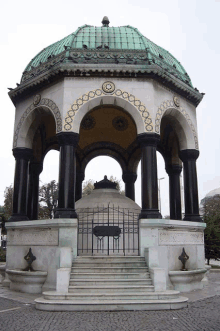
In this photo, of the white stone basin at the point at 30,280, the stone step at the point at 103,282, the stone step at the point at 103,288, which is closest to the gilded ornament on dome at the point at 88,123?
→ the white stone basin at the point at 30,280

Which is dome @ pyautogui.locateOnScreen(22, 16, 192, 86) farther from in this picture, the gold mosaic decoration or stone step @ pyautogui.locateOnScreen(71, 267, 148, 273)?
stone step @ pyautogui.locateOnScreen(71, 267, 148, 273)

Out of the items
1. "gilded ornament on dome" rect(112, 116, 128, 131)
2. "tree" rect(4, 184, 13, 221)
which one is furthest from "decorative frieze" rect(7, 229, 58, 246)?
"tree" rect(4, 184, 13, 221)

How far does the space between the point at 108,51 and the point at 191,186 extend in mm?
6452

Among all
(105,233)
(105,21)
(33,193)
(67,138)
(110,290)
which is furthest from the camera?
(105,21)

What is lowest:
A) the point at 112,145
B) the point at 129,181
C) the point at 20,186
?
the point at 20,186

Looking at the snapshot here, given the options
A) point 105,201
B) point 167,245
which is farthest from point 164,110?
point 167,245

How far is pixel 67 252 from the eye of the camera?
10.5m

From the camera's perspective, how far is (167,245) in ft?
38.4

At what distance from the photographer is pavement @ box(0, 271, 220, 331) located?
6.92 m

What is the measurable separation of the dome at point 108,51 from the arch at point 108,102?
1231 mm

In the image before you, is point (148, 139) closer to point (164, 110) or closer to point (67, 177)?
point (164, 110)

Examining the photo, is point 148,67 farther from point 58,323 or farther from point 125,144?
point 58,323

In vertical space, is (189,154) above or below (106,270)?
above

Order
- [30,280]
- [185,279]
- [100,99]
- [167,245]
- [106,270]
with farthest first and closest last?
[100,99] < [167,245] < [185,279] < [30,280] < [106,270]
